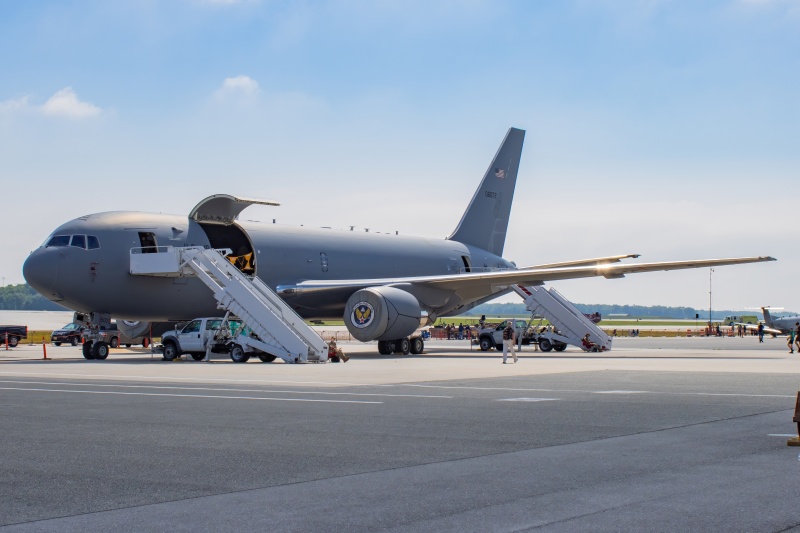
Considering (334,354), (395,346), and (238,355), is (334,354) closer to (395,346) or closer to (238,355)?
(238,355)

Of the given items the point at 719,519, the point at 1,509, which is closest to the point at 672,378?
the point at 719,519

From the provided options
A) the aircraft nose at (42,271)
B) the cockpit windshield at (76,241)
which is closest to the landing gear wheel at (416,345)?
the cockpit windshield at (76,241)

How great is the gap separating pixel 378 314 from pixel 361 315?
0.75 metres

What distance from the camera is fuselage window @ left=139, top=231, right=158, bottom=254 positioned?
107 feet

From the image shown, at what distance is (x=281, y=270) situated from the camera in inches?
1474

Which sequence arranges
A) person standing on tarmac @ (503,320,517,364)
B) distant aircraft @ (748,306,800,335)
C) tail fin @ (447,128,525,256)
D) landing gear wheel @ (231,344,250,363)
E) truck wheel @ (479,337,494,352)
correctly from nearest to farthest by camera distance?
landing gear wheel @ (231,344,250,363) → person standing on tarmac @ (503,320,517,364) → truck wheel @ (479,337,494,352) → tail fin @ (447,128,525,256) → distant aircraft @ (748,306,800,335)

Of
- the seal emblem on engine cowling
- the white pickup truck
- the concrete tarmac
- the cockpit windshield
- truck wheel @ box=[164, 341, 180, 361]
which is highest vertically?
the cockpit windshield

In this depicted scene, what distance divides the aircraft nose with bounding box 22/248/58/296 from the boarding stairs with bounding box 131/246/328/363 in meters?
2.48

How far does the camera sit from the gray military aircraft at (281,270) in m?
31.7

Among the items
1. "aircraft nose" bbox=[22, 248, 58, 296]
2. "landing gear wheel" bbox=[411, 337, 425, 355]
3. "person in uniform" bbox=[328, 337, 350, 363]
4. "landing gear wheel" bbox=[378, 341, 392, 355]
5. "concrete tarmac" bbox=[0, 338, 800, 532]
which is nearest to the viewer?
"concrete tarmac" bbox=[0, 338, 800, 532]

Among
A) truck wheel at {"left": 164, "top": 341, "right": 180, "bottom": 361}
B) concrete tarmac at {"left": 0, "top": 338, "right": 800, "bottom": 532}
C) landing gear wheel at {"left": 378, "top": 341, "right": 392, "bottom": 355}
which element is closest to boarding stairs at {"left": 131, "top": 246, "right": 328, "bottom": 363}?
truck wheel at {"left": 164, "top": 341, "right": 180, "bottom": 361}

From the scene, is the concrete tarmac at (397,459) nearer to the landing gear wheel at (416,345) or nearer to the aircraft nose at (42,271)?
the aircraft nose at (42,271)

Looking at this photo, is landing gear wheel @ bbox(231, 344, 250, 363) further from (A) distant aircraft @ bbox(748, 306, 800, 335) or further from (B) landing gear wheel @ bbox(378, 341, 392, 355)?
(A) distant aircraft @ bbox(748, 306, 800, 335)

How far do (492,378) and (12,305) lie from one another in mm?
187077
